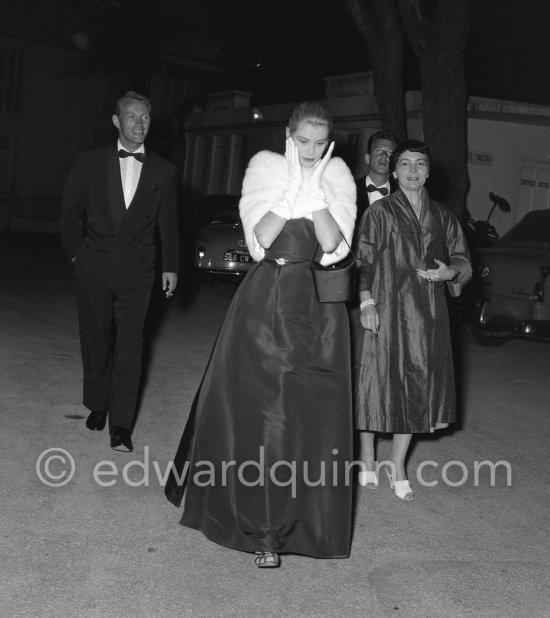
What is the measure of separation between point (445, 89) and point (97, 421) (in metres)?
9.44

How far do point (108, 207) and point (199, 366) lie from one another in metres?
3.40

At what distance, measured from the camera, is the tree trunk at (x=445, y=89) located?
13.6 m

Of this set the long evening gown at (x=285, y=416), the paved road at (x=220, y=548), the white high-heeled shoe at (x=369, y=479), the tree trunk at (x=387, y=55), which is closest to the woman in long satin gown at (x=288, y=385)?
the long evening gown at (x=285, y=416)

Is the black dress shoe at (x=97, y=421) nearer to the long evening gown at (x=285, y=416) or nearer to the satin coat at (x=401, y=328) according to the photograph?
the satin coat at (x=401, y=328)

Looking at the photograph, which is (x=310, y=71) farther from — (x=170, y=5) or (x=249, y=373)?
(x=249, y=373)

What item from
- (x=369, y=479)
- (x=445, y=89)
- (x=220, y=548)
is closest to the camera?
(x=220, y=548)

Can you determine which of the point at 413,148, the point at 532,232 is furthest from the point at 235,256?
the point at 413,148

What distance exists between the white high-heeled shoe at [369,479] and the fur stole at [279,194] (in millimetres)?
1727

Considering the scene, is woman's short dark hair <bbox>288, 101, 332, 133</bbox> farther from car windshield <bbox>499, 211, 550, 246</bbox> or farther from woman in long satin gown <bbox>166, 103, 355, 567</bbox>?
car windshield <bbox>499, 211, 550, 246</bbox>

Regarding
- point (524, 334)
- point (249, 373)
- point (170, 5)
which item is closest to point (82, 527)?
point (249, 373)

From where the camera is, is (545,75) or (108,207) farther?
(545,75)

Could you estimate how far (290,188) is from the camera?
395 centimetres

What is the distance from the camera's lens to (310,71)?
33.0 metres

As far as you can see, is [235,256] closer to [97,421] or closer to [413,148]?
[97,421]
